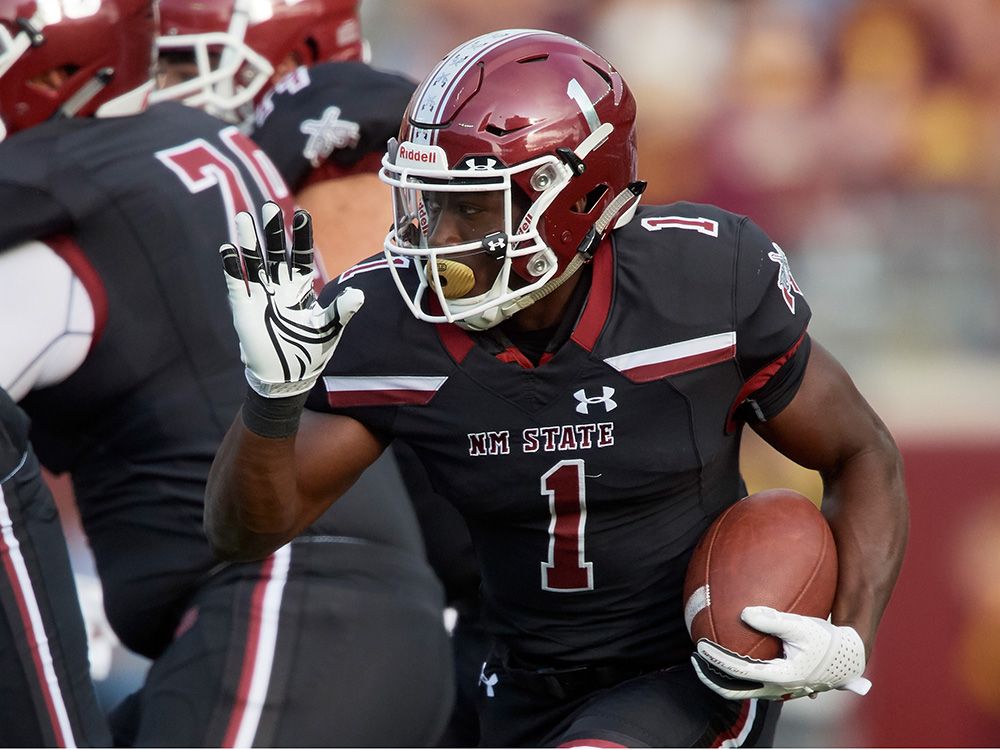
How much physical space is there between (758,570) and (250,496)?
2.66 ft

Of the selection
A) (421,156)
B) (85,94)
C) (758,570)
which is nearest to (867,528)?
(758,570)

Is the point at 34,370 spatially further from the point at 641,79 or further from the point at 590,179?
the point at 641,79

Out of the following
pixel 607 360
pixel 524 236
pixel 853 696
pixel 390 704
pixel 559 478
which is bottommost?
pixel 853 696

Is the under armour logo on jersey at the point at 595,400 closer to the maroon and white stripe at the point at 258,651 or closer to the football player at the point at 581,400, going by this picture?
the football player at the point at 581,400

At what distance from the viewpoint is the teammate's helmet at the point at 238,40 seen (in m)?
4.10

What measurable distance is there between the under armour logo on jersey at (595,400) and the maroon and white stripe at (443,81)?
1.54ft

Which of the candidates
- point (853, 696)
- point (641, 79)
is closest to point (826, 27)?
point (641, 79)

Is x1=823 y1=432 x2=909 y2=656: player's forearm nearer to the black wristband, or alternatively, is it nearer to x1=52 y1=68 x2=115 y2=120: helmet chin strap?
the black wristband

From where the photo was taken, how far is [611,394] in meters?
2.35

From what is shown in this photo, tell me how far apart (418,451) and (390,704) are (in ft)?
1.82

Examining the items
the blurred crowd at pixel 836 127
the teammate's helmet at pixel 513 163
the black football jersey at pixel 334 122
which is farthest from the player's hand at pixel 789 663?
the blurred crowd at pixel 836 127

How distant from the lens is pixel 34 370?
2.56 meters

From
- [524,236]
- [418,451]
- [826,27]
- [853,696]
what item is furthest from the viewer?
[826,27]

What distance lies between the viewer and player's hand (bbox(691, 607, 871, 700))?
2.21 m
